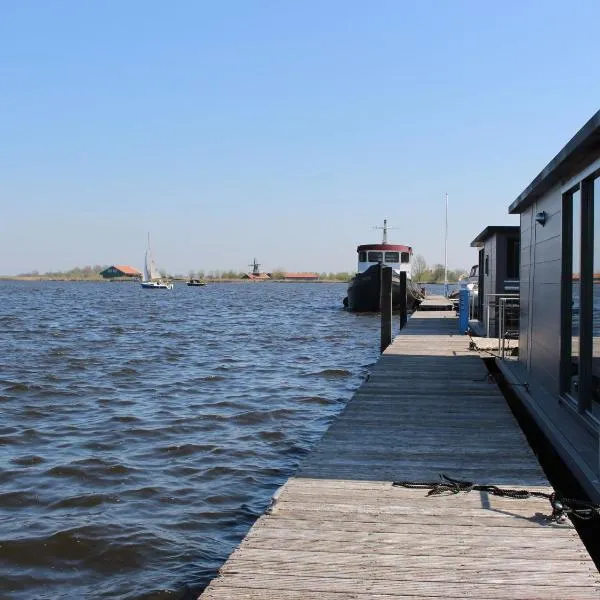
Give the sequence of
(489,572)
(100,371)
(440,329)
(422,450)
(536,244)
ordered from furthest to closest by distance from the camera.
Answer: (440,329)
(100,371)
(536,244)
(422,450)
(489,572)

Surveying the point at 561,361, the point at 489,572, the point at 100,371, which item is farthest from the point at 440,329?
the point at 489,572

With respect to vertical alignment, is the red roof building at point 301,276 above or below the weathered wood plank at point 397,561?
above

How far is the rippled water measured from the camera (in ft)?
18.3

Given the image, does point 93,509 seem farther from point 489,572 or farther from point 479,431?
point 489,572

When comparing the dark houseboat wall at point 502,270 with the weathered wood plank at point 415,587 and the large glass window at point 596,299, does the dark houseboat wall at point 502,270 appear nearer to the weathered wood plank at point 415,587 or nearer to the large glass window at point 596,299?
the large glass window at point 596,299

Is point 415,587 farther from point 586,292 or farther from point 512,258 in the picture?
point 512,258

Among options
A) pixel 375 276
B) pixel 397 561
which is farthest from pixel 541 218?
pixel 375 276

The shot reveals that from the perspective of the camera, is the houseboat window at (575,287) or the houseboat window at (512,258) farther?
the houseboat window at (512,258)

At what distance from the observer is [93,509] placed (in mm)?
6707

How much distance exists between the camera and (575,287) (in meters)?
6.66

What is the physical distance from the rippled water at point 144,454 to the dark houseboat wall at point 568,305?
9.05 ft

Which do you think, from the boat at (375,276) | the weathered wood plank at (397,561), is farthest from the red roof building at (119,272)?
the weathered wood plank at (397,561)

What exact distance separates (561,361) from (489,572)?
3.93m

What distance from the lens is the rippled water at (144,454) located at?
18.3 ft
